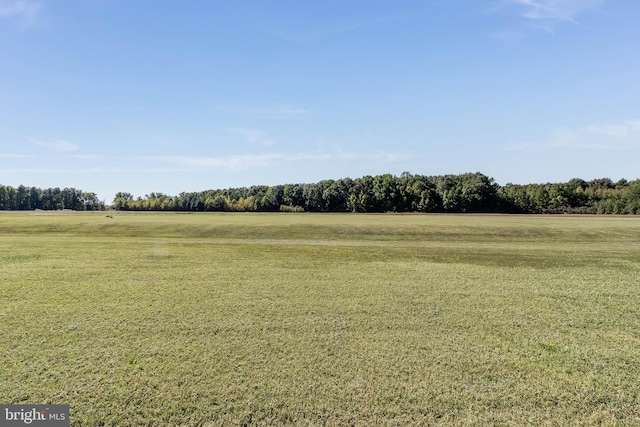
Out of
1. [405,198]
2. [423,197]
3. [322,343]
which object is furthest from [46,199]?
[322,343]

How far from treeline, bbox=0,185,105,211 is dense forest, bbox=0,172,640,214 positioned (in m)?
0.29

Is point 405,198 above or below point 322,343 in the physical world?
above

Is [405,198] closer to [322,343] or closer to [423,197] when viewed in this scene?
[423,197]

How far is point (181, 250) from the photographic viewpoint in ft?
67.5

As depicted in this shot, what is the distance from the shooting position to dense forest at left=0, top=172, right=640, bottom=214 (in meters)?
78.8

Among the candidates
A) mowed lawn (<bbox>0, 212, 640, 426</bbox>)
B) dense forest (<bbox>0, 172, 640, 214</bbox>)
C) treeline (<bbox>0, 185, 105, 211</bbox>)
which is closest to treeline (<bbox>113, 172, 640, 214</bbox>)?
dense forest (<bbox>0, 172, 640, 214</bbox>)

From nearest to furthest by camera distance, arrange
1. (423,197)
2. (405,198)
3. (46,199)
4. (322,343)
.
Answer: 1. (322,343)
2. (423,197)
3. (405,198)
4. (46,199)

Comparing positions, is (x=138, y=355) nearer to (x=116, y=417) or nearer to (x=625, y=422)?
(x=116, y=417)

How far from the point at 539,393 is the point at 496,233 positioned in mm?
27493

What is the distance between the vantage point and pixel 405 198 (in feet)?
284

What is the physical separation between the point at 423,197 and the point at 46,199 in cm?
14124

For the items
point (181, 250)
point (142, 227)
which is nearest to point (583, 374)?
point (181, 250)

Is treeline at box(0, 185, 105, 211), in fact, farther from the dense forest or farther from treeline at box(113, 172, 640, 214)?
treeline at box(113, 172, 640, 214)

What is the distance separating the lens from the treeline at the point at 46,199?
397 feet
